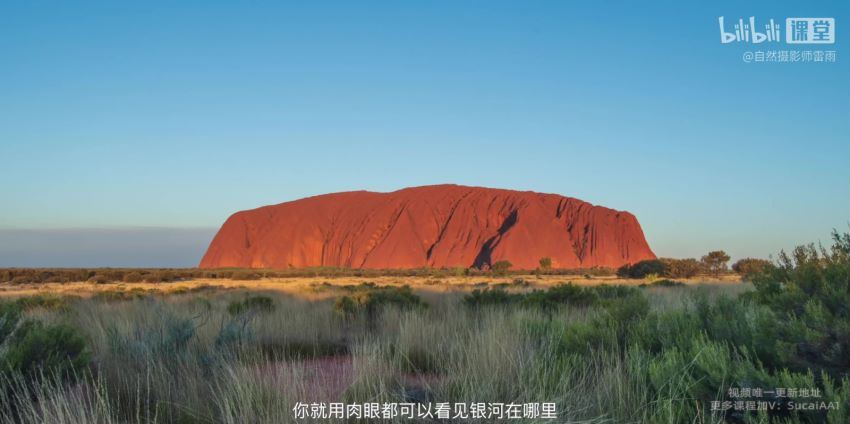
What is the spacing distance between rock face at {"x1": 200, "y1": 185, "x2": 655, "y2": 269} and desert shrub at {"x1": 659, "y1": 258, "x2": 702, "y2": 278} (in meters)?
30.1

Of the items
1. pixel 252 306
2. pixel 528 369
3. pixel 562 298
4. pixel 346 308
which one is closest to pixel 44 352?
pixel 528 369

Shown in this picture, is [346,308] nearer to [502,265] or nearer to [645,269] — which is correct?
[645,269]

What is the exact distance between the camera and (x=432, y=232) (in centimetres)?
8631

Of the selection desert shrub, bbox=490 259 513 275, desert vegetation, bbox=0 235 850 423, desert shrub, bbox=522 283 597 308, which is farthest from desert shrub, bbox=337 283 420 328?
desert shrub, bbox=490 259 513 275

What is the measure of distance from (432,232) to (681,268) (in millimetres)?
44342

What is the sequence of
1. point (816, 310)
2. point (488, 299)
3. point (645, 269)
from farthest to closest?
point (645, 269) < point (488, 299) < point (816, 310)

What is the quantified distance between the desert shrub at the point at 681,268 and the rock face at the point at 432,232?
98.7 ft

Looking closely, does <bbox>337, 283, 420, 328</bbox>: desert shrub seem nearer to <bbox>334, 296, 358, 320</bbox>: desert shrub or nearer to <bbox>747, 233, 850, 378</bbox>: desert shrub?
<bbox>334, 296, 358, 320</bbox>: desert shrub

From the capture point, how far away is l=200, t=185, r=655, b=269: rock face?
81.6m

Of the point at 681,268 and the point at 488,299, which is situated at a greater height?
the point at 488,299

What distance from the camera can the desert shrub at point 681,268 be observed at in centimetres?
4600

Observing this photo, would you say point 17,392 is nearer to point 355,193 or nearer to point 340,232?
point 340,232

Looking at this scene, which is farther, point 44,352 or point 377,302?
point 377,302

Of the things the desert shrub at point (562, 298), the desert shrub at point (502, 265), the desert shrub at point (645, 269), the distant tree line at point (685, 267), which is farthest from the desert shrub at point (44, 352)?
the desert shrub at point (502, 265)
